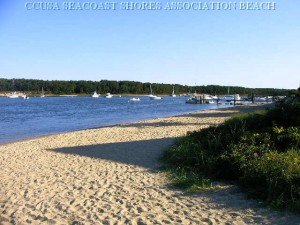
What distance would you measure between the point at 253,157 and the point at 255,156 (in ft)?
0.39

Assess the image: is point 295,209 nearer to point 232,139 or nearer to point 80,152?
point 232,139

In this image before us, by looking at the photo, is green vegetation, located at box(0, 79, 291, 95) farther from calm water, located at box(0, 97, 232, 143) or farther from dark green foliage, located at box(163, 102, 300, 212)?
dark green foliage, located at box(163, 102, 300, 212)

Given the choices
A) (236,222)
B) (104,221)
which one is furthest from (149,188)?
(236,222)

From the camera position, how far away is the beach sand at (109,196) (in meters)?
7.12

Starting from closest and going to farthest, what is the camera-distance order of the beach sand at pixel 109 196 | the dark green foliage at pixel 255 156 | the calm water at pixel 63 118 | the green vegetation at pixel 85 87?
the beach sand at pixel 109 196
the dark green foliage at pixel 255 156
the calm water at pixel 63 118
the green vegetation at pixel 85 87

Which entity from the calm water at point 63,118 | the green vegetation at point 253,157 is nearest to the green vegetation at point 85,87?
the calm water at point 63,118

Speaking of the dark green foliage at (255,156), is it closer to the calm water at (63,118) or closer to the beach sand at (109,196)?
the beach sand at (109,196)

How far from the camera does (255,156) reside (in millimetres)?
9414

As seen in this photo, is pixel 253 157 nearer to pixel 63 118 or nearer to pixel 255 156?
pixel 255 156

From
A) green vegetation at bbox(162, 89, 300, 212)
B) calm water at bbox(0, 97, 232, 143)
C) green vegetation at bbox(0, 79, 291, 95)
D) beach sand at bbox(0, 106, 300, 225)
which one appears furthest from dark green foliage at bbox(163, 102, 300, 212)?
green vegetation at bbox(0, 79, 291, 95)

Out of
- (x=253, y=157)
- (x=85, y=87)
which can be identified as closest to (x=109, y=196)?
(x=253, y=157)

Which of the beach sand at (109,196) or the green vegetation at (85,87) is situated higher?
the green vegetation at (85,87)

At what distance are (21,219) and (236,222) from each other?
169 inches

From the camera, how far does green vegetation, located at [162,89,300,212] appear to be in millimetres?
7846
